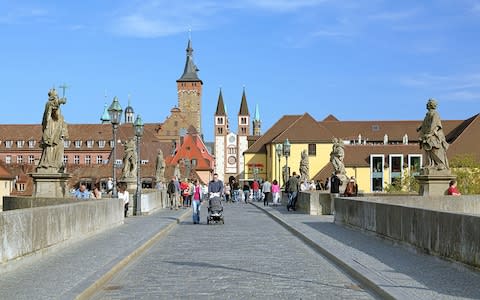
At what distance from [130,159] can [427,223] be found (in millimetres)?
25123

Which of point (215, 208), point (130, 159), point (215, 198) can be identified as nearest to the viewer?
point (215, 198)

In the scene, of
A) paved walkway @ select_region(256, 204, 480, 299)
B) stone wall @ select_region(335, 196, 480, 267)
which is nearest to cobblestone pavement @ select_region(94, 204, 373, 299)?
paved walkway @ select_region(256, 204, 480, 299)

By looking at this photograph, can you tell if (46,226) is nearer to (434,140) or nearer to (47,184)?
(47,184)

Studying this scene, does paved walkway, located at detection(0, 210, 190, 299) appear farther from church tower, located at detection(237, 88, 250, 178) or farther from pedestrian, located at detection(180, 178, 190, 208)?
church tower, located at detection(237, 88, 250, 178)

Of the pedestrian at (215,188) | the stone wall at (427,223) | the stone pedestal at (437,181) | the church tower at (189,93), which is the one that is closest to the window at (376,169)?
the church tower at (189,93)

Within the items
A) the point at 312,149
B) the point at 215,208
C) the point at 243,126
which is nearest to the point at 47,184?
the point at 215,208

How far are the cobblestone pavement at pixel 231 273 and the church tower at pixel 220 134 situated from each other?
506 ft

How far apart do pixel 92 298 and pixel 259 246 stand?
26.0 ft

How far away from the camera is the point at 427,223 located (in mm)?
13789

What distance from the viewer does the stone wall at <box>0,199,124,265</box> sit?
38.4 ft

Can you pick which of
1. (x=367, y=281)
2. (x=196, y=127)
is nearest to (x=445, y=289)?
(x=367, y=281)

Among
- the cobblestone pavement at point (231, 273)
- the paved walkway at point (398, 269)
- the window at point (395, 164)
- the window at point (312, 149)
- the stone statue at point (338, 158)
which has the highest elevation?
the window at point (312, 149)

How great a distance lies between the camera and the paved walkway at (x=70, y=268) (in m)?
10.0

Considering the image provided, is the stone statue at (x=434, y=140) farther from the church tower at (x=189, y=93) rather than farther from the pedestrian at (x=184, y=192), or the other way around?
the church tower at (x=189, y=93)
